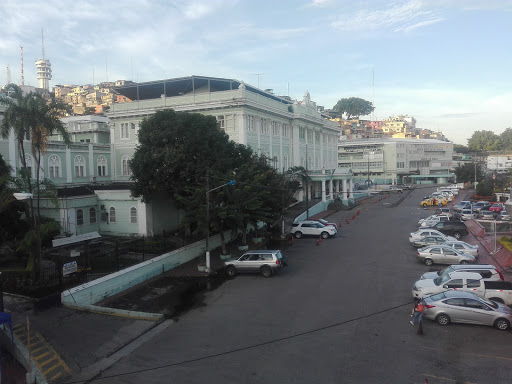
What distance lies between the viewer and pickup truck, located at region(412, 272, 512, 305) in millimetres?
16656

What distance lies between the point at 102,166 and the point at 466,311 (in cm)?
4125

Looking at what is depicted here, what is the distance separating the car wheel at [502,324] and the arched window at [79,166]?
39.8 m

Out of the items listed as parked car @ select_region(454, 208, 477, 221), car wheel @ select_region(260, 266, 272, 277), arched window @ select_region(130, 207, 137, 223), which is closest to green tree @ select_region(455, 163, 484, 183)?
parked car @ select_region(454, 208, 477, 221)

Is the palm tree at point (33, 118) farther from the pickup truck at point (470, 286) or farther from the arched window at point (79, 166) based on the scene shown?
the arched window at point (79, 166)

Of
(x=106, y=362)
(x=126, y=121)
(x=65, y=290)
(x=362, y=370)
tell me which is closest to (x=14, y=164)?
(x=126, y=121)

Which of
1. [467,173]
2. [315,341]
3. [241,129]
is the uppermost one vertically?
[241,129]

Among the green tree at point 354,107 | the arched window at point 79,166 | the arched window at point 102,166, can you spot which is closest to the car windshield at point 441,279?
the arched window at point 79,166

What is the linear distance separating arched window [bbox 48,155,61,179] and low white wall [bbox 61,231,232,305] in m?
20.3

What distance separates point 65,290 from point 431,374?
1404 centimetres

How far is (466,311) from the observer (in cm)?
1448

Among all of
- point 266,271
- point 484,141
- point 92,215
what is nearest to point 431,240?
point 266,271

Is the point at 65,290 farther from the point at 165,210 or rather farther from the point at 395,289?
the point at 165,210

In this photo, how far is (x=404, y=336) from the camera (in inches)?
543

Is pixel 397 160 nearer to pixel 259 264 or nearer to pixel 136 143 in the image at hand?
pixel 136 143
